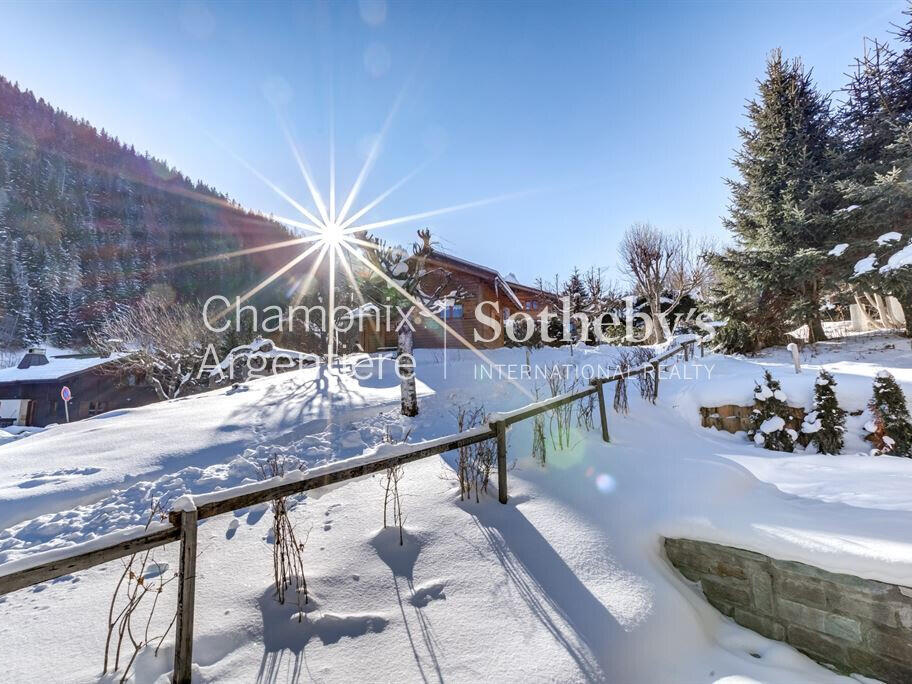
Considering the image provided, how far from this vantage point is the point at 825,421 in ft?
18.6

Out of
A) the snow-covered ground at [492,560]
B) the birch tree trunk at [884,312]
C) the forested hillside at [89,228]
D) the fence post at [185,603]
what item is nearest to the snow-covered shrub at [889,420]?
the snow-covered ground at [492,560]

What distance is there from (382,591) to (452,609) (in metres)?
0.50

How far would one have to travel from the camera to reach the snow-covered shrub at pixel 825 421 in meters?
5.58

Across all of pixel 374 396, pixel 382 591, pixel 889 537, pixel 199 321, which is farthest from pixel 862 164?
pixel 199 321

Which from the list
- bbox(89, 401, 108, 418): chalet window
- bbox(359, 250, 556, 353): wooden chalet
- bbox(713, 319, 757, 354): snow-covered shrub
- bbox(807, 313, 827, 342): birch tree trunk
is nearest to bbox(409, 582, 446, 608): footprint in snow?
bbox(359, 250, 556, 353): wooden chalet

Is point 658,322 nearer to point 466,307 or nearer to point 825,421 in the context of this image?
point 466,307

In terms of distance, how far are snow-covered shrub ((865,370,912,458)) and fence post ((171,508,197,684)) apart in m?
7.97

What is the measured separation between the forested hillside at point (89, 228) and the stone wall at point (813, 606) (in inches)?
1833

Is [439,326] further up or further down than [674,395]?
further up

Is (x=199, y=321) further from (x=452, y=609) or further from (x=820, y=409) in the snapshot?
(x=820, y=409)

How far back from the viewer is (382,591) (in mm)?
2461

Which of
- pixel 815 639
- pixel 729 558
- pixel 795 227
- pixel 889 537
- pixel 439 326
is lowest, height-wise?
pixel 815 639

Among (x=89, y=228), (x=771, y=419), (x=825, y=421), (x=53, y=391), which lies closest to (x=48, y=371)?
(x=53, y=391)

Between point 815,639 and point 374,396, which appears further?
point 374,396
